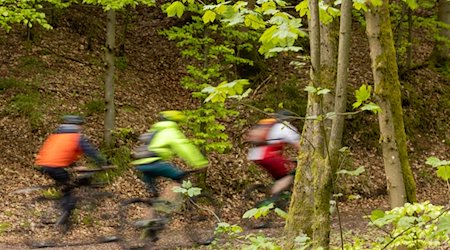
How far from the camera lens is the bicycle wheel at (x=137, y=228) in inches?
315

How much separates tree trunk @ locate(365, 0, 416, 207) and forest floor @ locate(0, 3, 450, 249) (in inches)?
152

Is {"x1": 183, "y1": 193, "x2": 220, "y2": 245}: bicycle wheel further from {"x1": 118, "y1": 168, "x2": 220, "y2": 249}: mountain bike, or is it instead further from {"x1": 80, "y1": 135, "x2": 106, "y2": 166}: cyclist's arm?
{"x1": 80, "y1": 135, "x2": 106, "y2": 166}: cyclist's arm

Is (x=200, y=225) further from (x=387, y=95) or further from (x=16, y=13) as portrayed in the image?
(x=16, y=13)

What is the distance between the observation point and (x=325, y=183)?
404 centimetres

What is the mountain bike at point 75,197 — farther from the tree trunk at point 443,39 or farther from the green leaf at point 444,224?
the tree trunk at point 443,39

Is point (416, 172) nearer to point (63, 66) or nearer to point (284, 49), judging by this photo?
point (63, 66)

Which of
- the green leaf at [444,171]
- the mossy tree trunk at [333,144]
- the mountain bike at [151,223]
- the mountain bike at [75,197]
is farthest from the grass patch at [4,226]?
the green leaf at [444,171]

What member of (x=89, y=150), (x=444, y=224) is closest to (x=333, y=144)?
(x=444, y=224)

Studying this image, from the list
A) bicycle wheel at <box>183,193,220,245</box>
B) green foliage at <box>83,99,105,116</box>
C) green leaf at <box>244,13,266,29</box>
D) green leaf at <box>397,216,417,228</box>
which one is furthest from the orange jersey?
green foliage at <box>83,99,105,116</box>

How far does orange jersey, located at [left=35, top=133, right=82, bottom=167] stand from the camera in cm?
786

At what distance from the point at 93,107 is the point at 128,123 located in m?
1.15

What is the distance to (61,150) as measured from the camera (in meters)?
7.87

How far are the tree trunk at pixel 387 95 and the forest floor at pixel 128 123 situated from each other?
12.6 feet

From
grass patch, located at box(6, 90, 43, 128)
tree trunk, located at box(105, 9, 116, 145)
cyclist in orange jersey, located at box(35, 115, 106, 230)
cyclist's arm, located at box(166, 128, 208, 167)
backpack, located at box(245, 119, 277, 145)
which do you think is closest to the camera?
cyclist's arm, located at box(166, 128, 208, 167)
